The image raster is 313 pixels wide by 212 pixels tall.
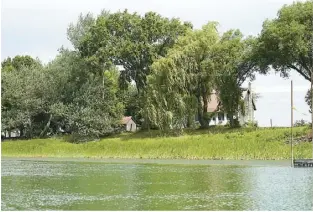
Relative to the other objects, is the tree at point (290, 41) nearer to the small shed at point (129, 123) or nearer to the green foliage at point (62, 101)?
the green foliage at point (62, 101)

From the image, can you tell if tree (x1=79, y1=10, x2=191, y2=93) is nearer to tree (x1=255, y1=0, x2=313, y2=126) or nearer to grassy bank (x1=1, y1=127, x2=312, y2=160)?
grassy bank (x1=1, y1=127, x2=312, y2=160)

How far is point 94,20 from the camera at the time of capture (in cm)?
7544

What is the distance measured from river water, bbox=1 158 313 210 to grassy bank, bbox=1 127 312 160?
6580 millimetres

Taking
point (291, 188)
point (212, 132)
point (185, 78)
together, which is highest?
point (185, 78)

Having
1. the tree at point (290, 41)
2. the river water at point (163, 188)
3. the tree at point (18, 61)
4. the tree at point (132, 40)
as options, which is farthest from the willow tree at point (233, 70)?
the tree at point (18, 61)

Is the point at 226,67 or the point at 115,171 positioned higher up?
the point at 226,67

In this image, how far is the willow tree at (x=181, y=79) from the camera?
6119cm

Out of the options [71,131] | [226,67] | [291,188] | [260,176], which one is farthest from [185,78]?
[291,188]

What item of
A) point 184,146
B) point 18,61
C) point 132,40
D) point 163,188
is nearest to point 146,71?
point 132,40

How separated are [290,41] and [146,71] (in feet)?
62.4

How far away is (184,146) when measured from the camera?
181 ft

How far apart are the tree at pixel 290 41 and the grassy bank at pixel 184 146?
23.7 feet

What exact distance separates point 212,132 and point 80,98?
15.6 meters

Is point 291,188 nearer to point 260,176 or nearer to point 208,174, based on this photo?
point 260,176
